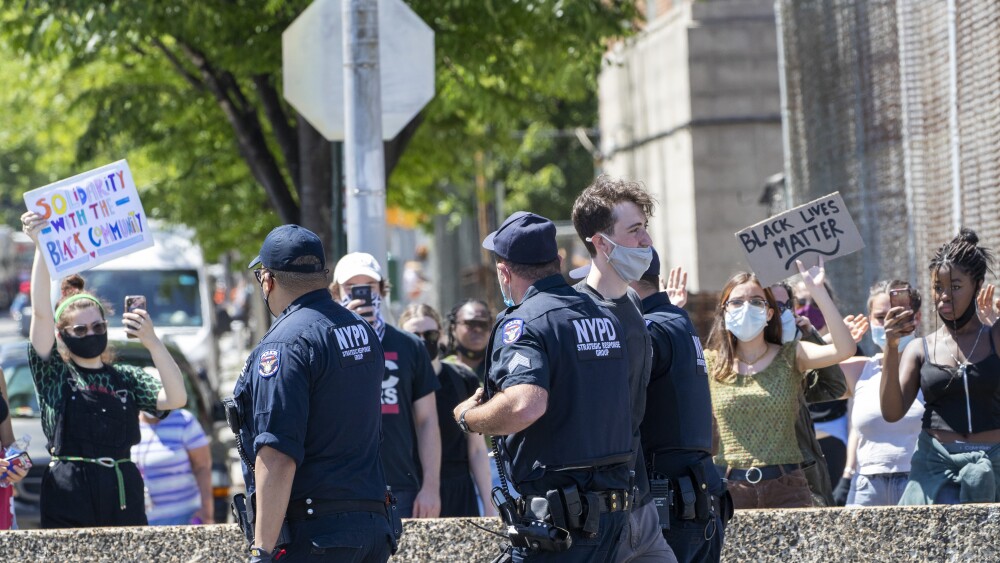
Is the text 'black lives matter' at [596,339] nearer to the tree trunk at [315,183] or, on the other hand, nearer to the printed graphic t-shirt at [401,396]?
the printed graphic t-shirt at [401,396]

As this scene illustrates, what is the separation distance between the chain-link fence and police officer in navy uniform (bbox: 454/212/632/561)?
6288mm

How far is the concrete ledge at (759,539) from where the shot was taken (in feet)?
18.9

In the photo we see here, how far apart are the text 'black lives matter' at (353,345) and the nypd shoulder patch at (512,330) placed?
1.69ft

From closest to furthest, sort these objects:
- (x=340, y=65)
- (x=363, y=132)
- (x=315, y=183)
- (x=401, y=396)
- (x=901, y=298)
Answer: (x=401, y=396)
(x=901, y=298)
(x=363, y=132)
(x=340, y=65)
(x=315, y=183)

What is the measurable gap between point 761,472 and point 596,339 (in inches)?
78.2

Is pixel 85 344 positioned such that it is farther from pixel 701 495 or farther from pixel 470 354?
pixel 701 495

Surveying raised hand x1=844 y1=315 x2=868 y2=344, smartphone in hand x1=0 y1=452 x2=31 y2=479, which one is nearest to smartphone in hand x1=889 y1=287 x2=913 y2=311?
raised hand x1=844 y1=315 x2=868 y2=344

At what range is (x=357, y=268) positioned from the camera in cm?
669

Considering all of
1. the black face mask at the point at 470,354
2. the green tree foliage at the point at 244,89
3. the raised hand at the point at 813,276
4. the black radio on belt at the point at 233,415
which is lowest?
the black radio on belt at the point at 233,415

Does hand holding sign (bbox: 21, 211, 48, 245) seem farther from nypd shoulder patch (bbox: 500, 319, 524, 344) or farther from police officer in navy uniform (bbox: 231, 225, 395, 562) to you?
nypd shoulder patch (bbox: 500, 319, 524, 344)

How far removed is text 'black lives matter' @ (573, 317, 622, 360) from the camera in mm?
4465

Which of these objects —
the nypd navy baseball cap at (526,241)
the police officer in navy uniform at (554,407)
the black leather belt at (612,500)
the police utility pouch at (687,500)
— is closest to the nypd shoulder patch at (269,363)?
the police officer in navy uniform at (554,407)

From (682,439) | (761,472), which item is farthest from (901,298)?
(682,439)

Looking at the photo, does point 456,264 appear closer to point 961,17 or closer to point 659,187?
point 659,187
